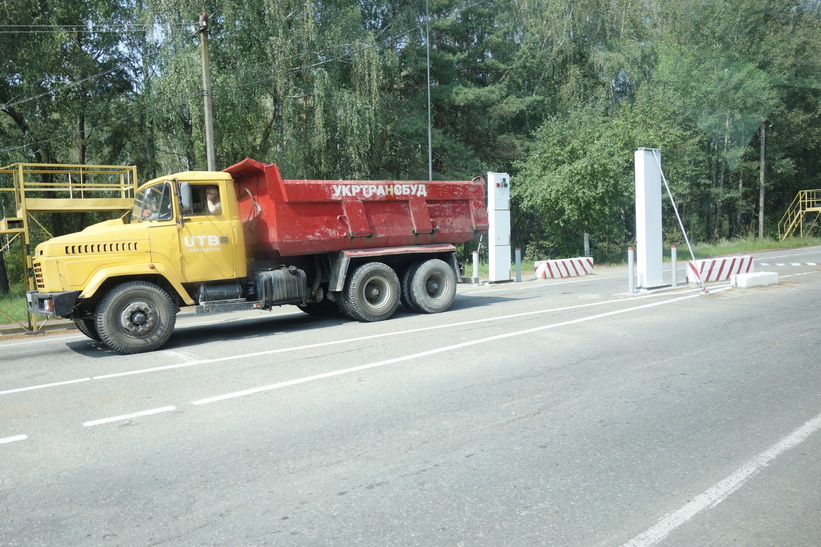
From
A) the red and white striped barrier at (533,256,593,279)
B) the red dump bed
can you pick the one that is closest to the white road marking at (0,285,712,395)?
the red dump bed

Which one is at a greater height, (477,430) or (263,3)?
(263,3)

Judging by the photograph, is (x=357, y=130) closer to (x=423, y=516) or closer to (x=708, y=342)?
(x=708, y=342)

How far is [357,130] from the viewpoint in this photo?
26.3 metres

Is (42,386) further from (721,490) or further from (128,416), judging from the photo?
(721,490)

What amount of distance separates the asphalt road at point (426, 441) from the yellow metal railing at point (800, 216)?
4429 centimetres

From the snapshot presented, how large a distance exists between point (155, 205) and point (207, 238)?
3.18ft

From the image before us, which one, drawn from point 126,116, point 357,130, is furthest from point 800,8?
point 126,116

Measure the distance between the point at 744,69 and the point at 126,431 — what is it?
45756 mm

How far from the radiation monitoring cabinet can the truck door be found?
992 cm

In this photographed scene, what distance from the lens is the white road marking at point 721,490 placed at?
3684 mm

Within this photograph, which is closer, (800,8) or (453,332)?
(453,332)

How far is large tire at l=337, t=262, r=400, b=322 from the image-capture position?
1183 cm

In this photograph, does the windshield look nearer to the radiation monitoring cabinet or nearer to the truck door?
the truck door

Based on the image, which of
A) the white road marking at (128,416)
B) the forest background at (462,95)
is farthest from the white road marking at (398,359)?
the forest background at (462,95)
